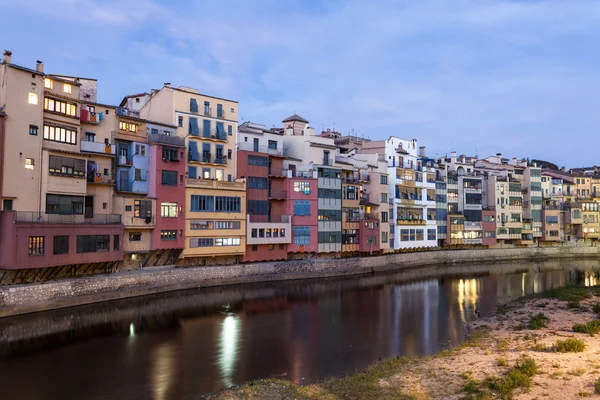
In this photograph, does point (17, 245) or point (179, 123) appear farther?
point (179, 123)

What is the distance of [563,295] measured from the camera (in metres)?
43.6

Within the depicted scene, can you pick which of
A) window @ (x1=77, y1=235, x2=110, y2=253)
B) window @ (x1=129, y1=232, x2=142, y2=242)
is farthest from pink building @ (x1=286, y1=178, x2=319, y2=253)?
window @ (x1=77, y1=235, x2=110, y2=253)

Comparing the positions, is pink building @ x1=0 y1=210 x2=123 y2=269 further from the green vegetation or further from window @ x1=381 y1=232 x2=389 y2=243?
window @ x1=381 y1=232 x2=389 y2=243

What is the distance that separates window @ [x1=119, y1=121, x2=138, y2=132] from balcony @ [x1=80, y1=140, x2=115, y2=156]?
2453 mm

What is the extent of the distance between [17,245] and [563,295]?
150 ft

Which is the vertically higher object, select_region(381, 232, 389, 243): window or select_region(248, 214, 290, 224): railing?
select_region(248, 214, 290, 224): railing

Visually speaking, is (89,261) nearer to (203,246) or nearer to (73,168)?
(73,168)

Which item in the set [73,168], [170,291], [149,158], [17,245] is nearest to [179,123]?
[149,158]

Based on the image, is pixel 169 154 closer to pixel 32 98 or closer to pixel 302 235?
pixel 32 98

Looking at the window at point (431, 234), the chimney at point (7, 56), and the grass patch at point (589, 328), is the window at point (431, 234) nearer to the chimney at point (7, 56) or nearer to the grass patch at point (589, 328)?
the grass patch at point (589, 328)

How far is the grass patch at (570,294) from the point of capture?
1654 inches

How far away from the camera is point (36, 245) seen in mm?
35062

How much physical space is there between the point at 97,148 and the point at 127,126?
432cm

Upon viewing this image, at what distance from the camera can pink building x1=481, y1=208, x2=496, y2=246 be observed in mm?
84562
